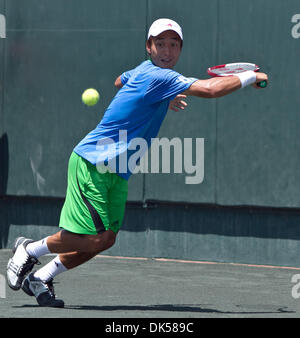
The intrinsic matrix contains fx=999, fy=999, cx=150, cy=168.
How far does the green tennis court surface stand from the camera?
7336 mm

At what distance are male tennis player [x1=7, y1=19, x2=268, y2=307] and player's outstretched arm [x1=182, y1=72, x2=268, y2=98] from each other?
0.22m

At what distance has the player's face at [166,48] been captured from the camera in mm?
7410

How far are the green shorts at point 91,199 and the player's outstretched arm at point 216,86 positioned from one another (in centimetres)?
93

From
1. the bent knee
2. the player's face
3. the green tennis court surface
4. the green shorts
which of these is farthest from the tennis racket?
the green tennis court surface

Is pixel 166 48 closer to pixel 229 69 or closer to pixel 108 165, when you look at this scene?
pixel 229 69

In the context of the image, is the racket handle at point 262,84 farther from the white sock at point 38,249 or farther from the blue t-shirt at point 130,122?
the white sock at point 38,249

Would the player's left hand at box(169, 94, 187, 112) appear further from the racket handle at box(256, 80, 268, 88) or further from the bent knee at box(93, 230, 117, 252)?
the bent knee at box(93, 230, 117, 252)

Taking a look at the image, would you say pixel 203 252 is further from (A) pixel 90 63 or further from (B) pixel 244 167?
(A) pixel 90 63

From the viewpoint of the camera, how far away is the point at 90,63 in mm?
11172

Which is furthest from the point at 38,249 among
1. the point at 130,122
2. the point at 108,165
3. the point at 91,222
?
the point at 130,122

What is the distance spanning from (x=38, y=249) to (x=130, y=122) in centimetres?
121

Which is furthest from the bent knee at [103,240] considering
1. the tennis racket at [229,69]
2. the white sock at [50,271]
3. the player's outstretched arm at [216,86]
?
the tennis racket at [229,69]

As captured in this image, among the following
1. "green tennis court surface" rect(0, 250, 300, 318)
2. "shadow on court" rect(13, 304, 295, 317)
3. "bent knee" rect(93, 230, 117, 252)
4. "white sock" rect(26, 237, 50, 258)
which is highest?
"bent knee" rect(93, 230, 117, 252)
